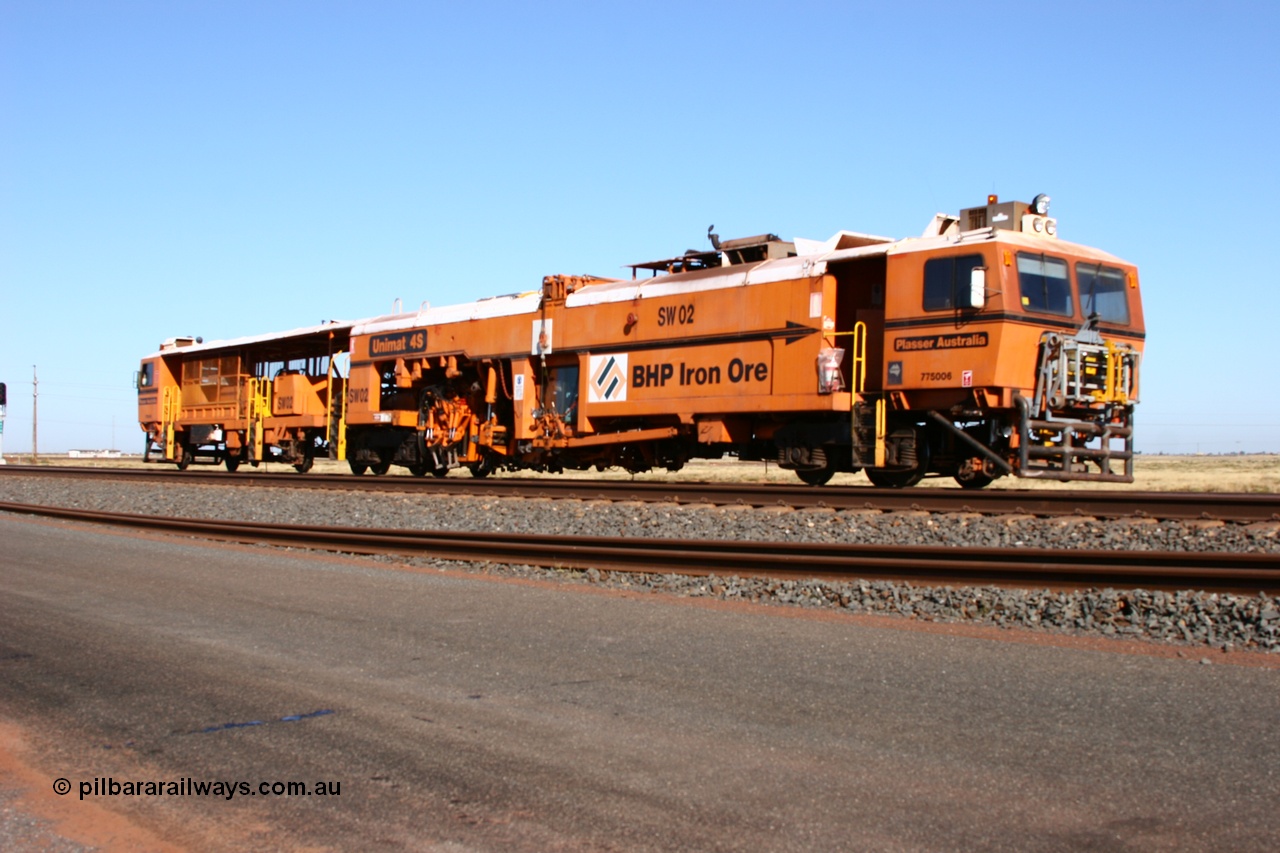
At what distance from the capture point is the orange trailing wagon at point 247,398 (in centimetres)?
2561

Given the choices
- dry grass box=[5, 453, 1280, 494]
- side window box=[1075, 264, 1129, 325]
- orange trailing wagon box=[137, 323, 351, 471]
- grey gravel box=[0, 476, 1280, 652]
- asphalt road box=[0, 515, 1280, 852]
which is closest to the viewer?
asphalt road box=[0, 515, 1280, 852]

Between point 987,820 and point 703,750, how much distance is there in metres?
1.22

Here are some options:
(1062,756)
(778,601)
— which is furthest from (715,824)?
(778,601)

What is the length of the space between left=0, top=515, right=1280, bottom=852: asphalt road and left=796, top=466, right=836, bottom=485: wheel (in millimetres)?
8244

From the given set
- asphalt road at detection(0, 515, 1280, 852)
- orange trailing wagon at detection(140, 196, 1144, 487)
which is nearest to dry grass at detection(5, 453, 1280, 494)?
orange trailing wagon at detection(140, 196, 1144, 487)

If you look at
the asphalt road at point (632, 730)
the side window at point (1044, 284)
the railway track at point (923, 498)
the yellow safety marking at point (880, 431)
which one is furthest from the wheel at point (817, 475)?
the asphalt road at point (632, 730)

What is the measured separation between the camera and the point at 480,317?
2058cm

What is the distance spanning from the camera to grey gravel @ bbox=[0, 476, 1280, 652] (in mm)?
7340

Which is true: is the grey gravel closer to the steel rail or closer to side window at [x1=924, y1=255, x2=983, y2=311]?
the steel rail

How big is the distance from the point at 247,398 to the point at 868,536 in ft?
65.4

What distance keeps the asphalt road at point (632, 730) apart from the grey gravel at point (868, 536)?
780 mm

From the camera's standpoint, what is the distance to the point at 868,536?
11.8 m

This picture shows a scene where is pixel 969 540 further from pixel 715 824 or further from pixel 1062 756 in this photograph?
pixel 715 824

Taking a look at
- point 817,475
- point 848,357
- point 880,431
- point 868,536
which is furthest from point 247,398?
point 868,536
